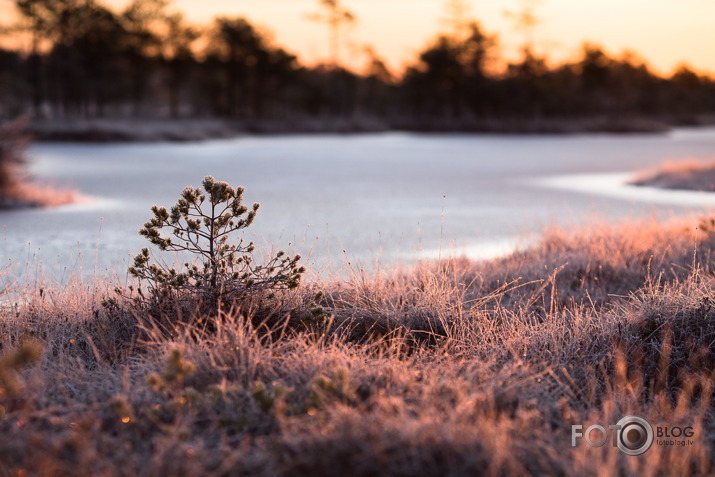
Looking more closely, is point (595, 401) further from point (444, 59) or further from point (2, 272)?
point (444, 59)

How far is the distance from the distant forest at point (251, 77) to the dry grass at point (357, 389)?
42374 millimetres

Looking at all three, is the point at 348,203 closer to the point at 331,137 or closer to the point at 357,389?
the point at 357,389

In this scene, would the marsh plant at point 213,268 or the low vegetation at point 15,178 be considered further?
the low vegetation at point 15,178

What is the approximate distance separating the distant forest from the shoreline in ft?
3.88

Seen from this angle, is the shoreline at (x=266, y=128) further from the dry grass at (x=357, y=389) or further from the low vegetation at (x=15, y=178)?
the dry grass at (x=357, y=389)

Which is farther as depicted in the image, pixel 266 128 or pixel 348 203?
pixel 266 128

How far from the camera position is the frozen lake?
7617 millimetres

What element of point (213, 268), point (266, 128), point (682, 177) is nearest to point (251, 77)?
point (266, 128)

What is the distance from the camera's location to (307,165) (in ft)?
67.9

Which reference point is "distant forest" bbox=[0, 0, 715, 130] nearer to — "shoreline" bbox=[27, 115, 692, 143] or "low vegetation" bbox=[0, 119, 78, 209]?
"shoreline" bbox=[27, 115, 692, 143]

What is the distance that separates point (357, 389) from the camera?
329 centimetres

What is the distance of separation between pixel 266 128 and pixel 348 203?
3543 centimetres

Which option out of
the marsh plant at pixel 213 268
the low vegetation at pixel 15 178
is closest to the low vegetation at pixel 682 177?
the marsh plant at pixel 213 268

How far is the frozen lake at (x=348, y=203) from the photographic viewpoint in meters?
7.62
